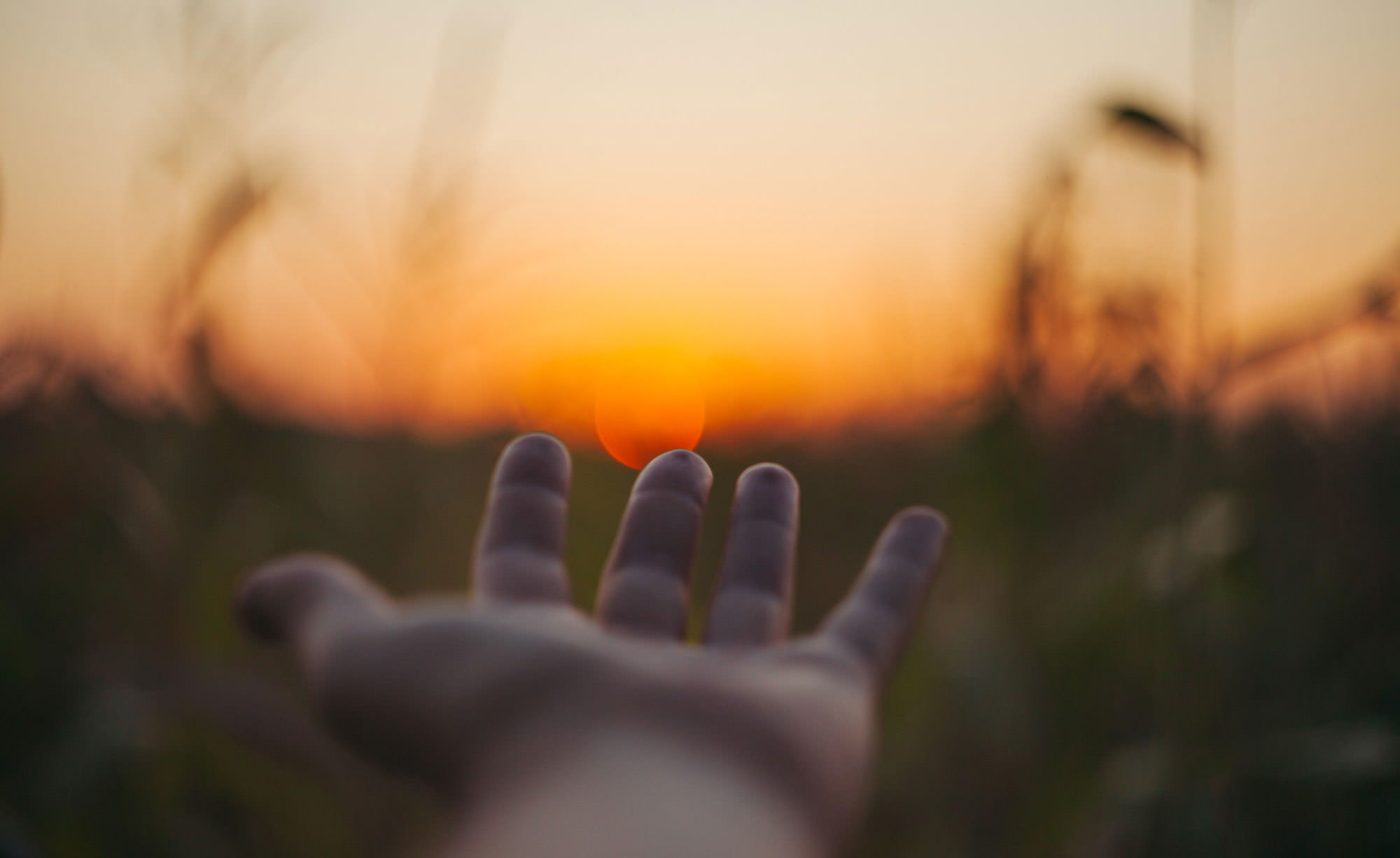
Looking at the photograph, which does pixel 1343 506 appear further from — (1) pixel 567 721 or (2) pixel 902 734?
(1) pixel 567 721

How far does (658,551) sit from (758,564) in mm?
77

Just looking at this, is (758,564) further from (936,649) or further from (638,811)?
(936,649)

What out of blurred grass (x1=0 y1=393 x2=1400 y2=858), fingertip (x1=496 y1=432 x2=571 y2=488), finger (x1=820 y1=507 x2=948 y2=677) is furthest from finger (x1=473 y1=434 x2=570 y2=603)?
blurred grass (x1=0 y1=393 x2=1400 y2=858)

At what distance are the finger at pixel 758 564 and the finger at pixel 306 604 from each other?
24cm

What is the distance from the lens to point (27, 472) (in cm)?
144

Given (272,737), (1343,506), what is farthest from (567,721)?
(1343,506)

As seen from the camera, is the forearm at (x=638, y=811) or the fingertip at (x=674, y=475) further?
the fingertip at (x=674, y=475)

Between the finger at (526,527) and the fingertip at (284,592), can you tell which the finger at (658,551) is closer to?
the finger at (526,527)

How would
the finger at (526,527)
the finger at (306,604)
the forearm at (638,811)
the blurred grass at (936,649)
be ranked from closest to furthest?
the forearm at (638,811) < the finger at (306,604) < the finger at (526,527) < the blurred grass at (936,649)

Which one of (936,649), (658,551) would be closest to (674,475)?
(658,551)

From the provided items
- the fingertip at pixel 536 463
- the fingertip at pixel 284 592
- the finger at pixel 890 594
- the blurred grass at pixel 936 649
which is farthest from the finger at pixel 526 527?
the blurred grass at pixel 936 649

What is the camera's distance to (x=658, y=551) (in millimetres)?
777

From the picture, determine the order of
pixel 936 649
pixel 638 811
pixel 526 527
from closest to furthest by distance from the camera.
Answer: pixel 638 811, pixel 526 527, pixel 936 649

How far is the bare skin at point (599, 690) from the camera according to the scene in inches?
19.9
